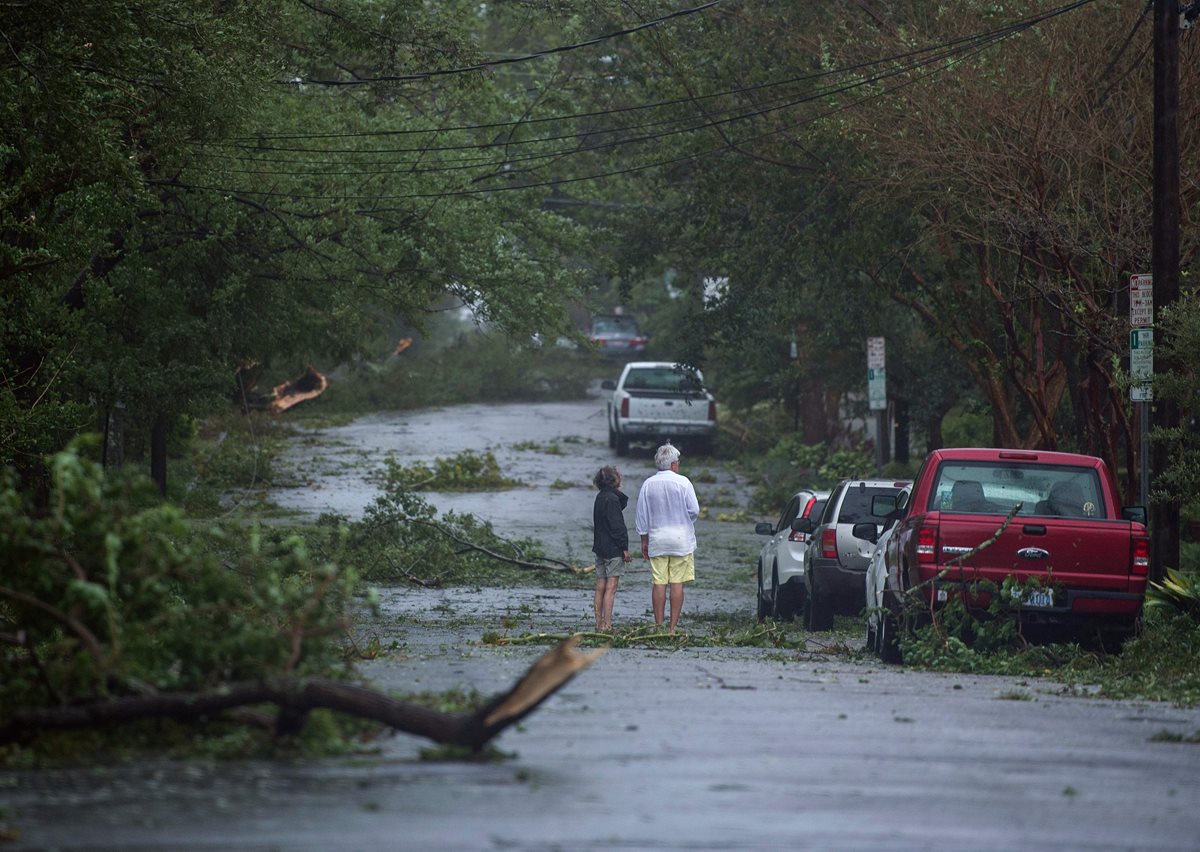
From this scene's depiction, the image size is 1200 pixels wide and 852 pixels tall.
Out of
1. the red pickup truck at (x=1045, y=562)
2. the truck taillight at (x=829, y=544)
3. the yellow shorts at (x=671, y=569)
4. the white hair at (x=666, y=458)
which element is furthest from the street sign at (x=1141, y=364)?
the yellow shorts at (x=671, y=569)

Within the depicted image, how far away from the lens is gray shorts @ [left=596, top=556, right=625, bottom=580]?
15820 millimetres

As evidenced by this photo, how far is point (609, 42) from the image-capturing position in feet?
96.4

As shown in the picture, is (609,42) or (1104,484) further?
(609,42)

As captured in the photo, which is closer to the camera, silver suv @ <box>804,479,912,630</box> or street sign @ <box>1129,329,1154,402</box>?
street sign @ <box>1129,329,1154,402</box>

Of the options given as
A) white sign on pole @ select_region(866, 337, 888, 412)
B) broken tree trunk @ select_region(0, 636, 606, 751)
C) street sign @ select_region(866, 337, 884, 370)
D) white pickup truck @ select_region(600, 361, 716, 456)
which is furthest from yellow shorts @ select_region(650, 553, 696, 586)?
white pickup truck @ select_region(600, 361, 716, 456)

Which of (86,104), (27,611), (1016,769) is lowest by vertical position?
(1016,769)

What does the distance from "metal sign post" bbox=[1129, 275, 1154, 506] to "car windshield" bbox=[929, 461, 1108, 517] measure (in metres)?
2.60

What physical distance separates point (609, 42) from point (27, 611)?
23.0m

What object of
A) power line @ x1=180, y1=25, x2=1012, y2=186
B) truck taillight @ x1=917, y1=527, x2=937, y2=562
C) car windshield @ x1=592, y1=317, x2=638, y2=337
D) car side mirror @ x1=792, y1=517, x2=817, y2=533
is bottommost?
car side mirror @ x1=792, y1=517, x2=817, y2=533

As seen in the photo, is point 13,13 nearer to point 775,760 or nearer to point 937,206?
point 775,760

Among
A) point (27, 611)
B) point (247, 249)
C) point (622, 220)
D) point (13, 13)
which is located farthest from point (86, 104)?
point (622, 220)

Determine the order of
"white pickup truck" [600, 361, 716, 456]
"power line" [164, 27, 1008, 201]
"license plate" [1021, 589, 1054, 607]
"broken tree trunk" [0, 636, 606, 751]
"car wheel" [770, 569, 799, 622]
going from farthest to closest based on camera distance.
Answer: "white pickup truck" [600, 361, 716, 456], "power line" [164, 27, 1008, 201], "car wheel" [770, 569, 799, 622], "license plate" [1021, 589, 1054, 607], "broken tree trunk" [0, 636, 606, 751]

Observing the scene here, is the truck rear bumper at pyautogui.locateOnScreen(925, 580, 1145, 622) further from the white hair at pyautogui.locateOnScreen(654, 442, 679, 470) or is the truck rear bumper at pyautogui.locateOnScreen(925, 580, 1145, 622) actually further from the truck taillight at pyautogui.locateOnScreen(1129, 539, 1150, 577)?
the white hair at pyautogui.locateOnScreen(654, 442, 679, 470)

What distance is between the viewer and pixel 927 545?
42.6ft
